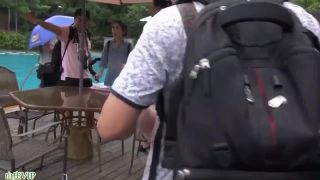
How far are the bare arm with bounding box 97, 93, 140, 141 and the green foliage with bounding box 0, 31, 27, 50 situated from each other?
2407 cm

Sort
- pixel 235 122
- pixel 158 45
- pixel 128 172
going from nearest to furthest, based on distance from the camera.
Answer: pixel 235 122 < pixel 158 45 < pixel 128 172

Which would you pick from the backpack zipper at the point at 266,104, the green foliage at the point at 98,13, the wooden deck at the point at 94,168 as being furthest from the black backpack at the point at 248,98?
the green foliage at the point at 98,13

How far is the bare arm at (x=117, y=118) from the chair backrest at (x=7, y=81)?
13.8ft

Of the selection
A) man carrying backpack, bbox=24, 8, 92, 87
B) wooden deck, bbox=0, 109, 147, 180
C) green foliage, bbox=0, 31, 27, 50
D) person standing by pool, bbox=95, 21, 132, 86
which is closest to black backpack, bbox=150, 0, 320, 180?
wooden deck, bbox=0, 109, 147, 180

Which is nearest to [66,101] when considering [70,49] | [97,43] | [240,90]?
[70,49]

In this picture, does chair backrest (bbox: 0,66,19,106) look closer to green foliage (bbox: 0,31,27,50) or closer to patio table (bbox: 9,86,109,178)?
patio table (bbox: 9,86,109,178)

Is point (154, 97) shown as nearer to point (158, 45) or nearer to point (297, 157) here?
point (158, 45)

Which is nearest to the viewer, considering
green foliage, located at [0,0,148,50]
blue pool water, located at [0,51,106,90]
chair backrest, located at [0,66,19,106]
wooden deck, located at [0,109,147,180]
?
wooden deck, located at [0,109,147,180]

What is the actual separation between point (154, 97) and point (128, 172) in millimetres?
3282

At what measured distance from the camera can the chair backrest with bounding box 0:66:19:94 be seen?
5203 millimetres

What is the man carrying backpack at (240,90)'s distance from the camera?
1.02 m

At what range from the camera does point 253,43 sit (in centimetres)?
108

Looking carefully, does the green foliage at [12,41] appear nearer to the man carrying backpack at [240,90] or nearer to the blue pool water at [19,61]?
the blue pool water at [19,61]

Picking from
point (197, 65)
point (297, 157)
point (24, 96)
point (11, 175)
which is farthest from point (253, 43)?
point (24, 96)
